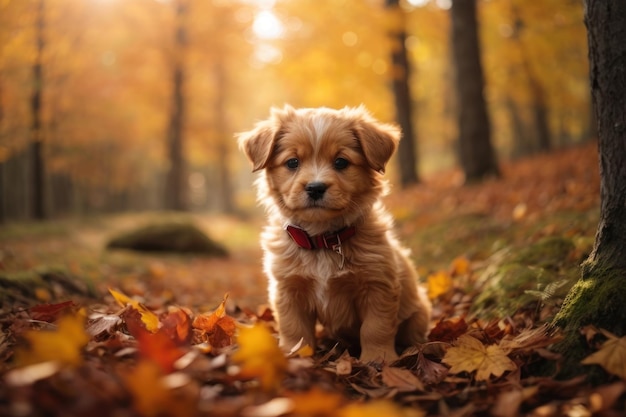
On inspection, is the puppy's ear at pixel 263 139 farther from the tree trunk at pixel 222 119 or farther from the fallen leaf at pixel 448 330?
the tree trunk at pixel 222 119

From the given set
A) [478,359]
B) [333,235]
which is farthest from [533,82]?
[478,359]

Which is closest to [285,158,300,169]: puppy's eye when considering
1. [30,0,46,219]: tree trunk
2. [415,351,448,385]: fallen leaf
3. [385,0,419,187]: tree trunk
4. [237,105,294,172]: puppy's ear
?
[237,105,294,172]: puppy's ear

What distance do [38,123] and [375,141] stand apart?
52.6ft

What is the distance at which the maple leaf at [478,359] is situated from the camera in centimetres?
256

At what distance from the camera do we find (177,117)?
65.7ft

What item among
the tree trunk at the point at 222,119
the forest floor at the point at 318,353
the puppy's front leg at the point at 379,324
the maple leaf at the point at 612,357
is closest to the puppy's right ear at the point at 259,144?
the forest floor at the point at 318,353

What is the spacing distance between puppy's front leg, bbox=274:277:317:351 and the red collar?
258 mm

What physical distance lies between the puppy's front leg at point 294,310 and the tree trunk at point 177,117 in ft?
58.6

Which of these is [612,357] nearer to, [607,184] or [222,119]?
[607,184]

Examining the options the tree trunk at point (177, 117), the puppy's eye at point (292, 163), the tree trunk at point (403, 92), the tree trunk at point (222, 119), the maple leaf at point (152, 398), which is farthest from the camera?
A: the tree trunk at point (222, 119)

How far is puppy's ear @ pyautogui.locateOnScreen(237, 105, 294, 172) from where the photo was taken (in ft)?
12.0

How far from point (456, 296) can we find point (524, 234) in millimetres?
1379

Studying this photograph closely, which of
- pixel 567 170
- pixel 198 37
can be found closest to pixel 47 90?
pixel 198 37

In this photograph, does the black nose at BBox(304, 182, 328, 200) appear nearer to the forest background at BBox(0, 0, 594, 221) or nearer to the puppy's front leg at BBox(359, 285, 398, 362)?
the puppy's front leg at BBox(359, 285, 398, 362)
